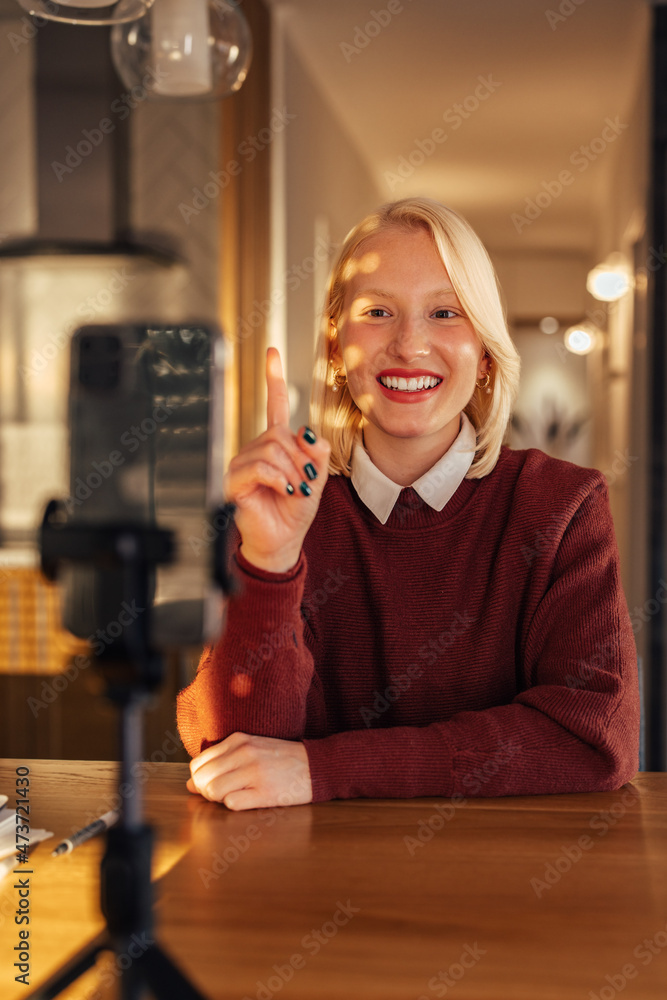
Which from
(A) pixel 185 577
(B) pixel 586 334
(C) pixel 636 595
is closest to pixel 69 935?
(A) pixel 185 577

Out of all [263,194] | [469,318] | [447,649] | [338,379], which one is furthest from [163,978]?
[263,194]

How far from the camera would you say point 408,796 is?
1.03 metres

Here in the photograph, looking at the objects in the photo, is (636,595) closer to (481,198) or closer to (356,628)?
(356,628)

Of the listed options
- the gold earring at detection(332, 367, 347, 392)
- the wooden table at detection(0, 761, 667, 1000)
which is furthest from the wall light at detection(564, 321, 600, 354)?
the wooden table at detection(0, 761, 667, 1000)

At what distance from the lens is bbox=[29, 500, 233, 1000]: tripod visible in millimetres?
512

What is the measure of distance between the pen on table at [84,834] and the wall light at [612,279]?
4366 mm

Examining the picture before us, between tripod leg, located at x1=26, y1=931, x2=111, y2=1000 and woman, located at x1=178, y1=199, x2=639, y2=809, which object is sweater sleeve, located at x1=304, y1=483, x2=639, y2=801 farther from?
tripod leg, located at x1=26, y1=931, x2=111, y2=1000

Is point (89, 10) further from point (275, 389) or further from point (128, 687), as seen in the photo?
point (128, 687)

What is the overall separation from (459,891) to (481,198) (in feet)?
23.1

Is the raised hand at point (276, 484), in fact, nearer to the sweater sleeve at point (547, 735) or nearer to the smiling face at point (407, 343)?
the sweater sleeve at point (547, 735)

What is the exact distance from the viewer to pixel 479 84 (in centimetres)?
484

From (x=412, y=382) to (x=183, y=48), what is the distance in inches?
34.6

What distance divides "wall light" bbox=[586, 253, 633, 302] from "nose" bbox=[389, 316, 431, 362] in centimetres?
369

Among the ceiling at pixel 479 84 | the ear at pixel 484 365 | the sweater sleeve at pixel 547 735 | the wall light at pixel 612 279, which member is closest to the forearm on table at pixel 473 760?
the sweater sleeve at pixel 547 735
